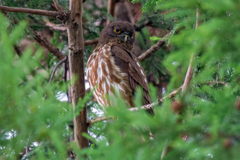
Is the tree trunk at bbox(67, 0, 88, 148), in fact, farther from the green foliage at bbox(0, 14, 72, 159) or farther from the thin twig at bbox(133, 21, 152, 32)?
the thin twig at bbox(133, 21, 152, 32)

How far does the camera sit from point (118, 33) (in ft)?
16.0

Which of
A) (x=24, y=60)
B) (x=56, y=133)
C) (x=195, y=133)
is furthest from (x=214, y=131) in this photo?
(x=24, y=60)

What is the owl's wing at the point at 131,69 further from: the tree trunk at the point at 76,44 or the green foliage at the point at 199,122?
the green foliage at the point at 199,122

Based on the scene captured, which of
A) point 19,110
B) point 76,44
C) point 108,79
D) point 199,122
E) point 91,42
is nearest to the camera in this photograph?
point 199,122

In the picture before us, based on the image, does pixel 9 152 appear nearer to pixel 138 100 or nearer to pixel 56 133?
pixel 56 133

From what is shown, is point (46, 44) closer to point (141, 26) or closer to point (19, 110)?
point (141, 26)

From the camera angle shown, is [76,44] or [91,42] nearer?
[76,44]

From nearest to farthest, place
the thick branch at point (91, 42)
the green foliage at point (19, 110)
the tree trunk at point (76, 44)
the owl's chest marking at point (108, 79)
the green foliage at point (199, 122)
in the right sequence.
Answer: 1. the green foliage at point (199, 122)
2. the green foliage at point (19, 110)
3. the tree trunk at point (76, 44)
4. the owl's chest marking at point (108, 79)
5. the thick branch at point (91, 42)

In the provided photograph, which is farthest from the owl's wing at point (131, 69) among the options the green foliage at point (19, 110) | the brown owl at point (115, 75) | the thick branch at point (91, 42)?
the green foliage at point (19, 110)

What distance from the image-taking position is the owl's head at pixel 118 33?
4785mm

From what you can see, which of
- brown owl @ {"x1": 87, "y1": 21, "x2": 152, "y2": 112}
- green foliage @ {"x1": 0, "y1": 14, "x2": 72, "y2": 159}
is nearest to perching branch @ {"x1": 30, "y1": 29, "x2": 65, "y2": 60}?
brown owl @ {"x1": 87, "y1": 21, "x2": 152, "y2": 112}

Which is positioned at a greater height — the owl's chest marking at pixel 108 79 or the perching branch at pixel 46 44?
the perching branch at pixel 46 44

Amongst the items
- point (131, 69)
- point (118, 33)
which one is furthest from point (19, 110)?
point (118, 33)

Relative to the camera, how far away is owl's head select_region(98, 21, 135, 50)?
4.79 metres
